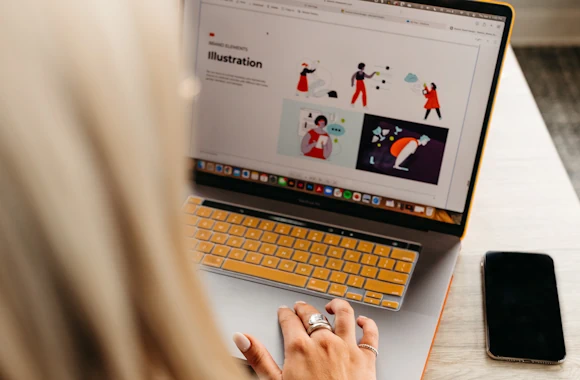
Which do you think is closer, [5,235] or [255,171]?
[5,235]

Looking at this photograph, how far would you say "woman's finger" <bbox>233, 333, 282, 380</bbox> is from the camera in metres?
0.72

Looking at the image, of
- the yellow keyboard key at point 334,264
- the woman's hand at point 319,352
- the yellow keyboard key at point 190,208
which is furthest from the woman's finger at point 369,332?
the yellow keyboard key at point 190,208

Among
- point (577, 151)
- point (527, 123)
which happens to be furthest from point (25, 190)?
point (577, 151)

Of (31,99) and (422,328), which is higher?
(31,99)

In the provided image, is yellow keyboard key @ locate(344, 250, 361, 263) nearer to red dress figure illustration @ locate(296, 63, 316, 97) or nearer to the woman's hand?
the woman's hand

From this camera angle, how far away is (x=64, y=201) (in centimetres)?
31

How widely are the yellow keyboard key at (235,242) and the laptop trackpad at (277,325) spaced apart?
0.06m

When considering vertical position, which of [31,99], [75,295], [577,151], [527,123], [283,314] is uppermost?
[31,99]

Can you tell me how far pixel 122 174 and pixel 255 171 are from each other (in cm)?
66

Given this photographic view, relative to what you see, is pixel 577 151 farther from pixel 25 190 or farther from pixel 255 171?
pixel 25 190

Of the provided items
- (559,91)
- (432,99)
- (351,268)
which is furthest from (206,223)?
(559,91)

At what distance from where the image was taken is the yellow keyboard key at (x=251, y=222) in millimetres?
948

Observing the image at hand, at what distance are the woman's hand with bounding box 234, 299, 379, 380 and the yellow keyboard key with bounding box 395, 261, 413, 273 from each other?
0.12 metres

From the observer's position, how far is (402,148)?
2.98 ft
